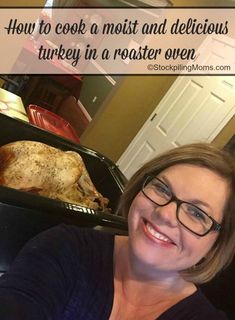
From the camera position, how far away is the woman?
0.55 meters

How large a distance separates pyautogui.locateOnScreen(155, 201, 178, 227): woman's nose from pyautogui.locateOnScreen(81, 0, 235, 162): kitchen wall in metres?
2.11

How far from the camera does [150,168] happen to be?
662 mm

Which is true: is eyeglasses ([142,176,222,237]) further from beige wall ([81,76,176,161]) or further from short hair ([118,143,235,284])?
beige wall ([81,76,176,161])

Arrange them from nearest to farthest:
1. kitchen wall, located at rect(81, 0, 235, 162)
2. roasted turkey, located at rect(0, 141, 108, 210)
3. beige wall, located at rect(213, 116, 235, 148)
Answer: roasted turkey, located at rect(0, 141, 108, 210)
beige wall, located at rect(213, 116, 235, 148)
kitchen wall, located at rect(81, 0, 235, 162)

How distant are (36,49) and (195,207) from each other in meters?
1.98

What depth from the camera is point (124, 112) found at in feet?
Result: 8.91

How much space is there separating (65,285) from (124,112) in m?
2.21

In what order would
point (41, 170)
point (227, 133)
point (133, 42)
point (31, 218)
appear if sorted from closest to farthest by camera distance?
point (31, 218), point (41, 170), point (227, 133), point (133, 42)

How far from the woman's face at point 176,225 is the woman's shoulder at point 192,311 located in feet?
0.22

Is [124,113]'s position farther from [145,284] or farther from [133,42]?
[145,284]

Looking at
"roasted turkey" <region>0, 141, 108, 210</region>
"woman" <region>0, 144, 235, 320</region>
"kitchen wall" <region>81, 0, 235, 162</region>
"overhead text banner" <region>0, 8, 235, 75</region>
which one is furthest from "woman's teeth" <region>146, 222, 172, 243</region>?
"kitchen wall" <region>81, 0, 235, 162</region>

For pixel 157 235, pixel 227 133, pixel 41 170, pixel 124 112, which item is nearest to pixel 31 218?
pixel 41 170

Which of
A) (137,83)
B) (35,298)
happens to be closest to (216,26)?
(137,83)

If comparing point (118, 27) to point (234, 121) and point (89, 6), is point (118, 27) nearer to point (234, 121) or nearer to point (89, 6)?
point (89, 6)
